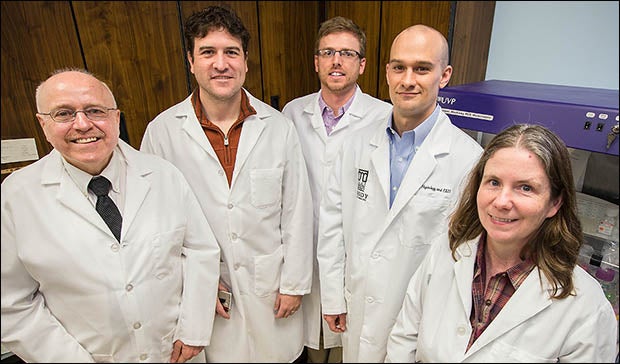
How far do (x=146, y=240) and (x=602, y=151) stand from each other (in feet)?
4.32

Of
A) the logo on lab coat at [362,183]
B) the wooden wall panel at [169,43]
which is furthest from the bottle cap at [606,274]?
the wooden wall panel at [169,43]

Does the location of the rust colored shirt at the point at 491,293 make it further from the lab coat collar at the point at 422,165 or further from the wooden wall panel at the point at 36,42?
the wooden wall panel at the point at 36,42

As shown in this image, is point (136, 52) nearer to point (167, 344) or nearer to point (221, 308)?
point (221, 308)

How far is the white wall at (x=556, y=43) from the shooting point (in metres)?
1.52

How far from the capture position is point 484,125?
131 centimetres

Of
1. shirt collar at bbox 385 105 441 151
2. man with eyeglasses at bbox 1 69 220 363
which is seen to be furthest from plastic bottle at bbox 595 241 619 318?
man with eyeglasses at bbox 1 69 220 363

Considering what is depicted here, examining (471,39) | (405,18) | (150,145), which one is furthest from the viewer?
(405,18)

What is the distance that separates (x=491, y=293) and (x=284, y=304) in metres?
0.83

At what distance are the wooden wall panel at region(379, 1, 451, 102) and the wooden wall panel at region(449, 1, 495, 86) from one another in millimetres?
77

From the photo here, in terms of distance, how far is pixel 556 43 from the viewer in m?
1.74

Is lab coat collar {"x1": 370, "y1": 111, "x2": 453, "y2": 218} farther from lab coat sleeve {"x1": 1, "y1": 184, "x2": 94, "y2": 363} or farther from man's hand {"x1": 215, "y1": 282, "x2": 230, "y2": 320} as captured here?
lab coat sleeve {"x1": 1, "y1": 184, "x2": 94, "y2": 363}

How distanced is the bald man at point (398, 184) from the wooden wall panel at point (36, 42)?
110 centimetres

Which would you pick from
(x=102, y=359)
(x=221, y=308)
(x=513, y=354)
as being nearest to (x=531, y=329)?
(x=513, y=354)

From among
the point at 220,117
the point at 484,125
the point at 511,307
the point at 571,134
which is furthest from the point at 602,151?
the point at 220,117
